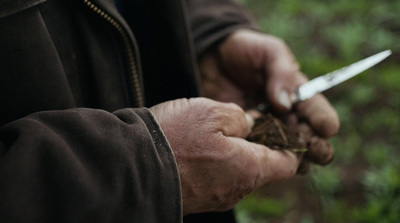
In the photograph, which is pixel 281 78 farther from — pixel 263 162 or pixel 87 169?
pixel 87 169

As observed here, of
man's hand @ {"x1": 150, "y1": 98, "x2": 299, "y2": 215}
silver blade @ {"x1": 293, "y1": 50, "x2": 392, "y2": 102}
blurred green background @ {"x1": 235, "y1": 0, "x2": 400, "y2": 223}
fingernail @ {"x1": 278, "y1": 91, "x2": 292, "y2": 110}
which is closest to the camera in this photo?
man's hand @ {"x1": 150, "y1": 98, "x2": 299, "y2": 215}

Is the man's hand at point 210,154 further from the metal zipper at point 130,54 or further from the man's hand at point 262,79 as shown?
the man's hand at point 262,79

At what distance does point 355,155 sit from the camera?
2.96 metres

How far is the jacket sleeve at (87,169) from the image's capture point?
33.5 inches

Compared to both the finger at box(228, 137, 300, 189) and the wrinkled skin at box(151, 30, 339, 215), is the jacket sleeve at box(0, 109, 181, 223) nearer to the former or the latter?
the wrinkled skin at box(151, 30, 339, 215)

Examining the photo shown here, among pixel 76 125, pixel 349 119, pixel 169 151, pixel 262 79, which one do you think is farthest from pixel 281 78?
pixel 349 119

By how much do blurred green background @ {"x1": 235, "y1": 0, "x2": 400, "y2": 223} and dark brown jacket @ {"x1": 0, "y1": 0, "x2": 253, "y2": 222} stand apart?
174cm

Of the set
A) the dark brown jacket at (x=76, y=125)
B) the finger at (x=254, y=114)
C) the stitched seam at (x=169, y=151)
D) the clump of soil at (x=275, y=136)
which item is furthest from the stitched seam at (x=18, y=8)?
the finger at (x=254, y=114)

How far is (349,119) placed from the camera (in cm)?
321

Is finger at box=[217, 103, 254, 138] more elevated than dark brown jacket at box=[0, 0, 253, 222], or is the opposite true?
dark brown jacket at box=[0, 0, 253, 222]

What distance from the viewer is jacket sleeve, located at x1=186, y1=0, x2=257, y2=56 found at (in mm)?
1944

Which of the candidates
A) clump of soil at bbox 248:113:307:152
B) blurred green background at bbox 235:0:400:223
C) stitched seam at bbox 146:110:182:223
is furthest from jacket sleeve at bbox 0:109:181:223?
blurred green background at bbox 235:0:400:223

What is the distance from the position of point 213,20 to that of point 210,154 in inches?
39.1

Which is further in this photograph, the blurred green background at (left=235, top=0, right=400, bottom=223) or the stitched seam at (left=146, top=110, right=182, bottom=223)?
the blurred green background at (left=235, top=0, right=400, bottom=223)
